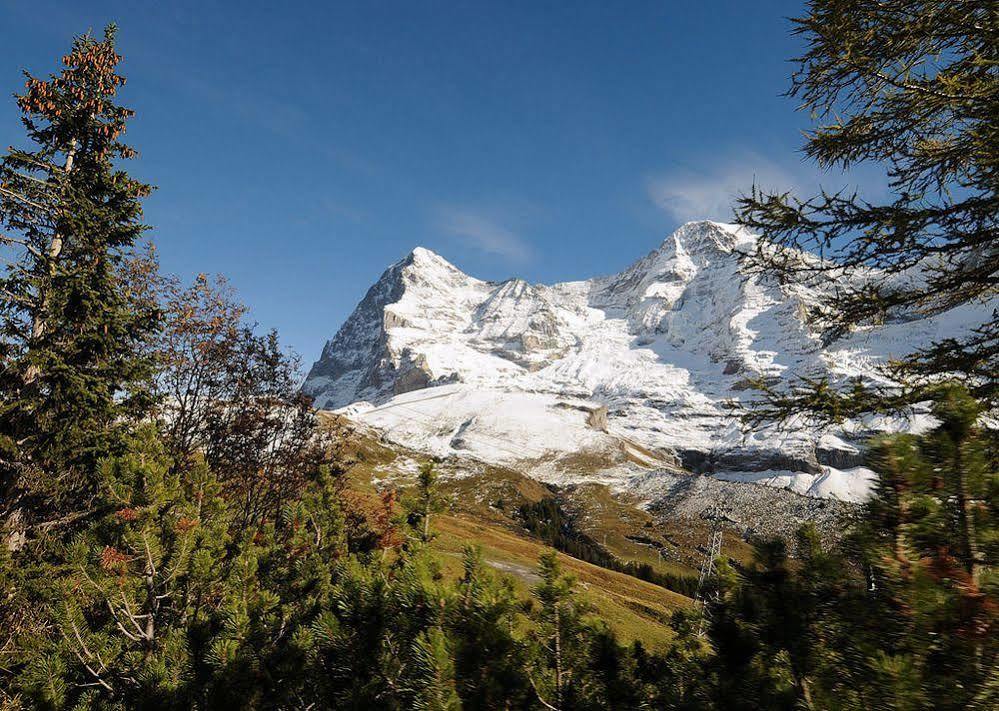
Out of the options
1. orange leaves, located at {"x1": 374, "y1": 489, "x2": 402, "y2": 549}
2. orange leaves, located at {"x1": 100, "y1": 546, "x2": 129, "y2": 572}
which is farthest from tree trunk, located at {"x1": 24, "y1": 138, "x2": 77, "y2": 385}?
orange leaves, located at {"x1": 374, "y1": 489, "x2": 402, "y2": 549}

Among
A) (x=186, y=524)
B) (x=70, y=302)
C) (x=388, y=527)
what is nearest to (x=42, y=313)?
(x=70, y=302)

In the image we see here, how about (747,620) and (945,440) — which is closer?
(945,440)

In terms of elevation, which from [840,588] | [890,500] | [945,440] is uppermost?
[945,440]

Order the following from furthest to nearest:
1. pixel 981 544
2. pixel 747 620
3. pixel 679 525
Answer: pixel 679 525, pixel 747 620, pixel 981 544

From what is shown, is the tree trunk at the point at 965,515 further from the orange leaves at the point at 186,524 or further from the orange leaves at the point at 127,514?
the orange leaves at the point at 186,524

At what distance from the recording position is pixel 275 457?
21.8 m

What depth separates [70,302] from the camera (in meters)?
14.0

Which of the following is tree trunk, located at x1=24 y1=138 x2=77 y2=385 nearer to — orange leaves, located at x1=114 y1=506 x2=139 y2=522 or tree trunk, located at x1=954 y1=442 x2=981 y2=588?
orange leaves, located at x1=114 y1=506 x2=139 y2=522

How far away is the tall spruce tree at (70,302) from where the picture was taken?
12.8 metres

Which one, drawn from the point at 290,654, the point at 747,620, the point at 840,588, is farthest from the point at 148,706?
the point at 840,588

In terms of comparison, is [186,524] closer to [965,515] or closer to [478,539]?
[478,539]

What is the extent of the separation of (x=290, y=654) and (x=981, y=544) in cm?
486

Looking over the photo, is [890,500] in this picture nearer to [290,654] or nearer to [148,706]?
[290,654]

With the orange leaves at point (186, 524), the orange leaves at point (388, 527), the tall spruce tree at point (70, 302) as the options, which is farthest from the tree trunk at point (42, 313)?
the orange leaves at point (388, 527)
